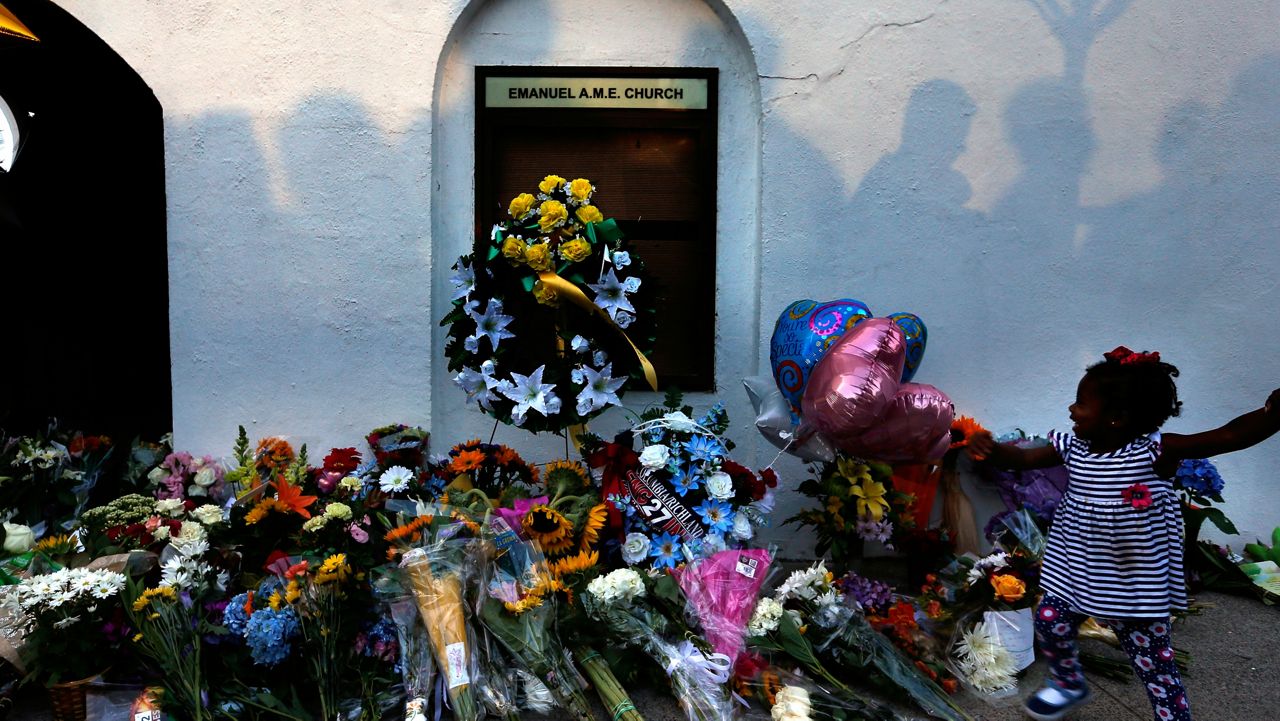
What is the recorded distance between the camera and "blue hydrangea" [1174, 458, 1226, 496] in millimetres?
3918

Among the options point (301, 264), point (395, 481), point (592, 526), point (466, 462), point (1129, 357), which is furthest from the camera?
point (301, 264)

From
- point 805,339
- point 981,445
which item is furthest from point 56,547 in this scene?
point 981,445

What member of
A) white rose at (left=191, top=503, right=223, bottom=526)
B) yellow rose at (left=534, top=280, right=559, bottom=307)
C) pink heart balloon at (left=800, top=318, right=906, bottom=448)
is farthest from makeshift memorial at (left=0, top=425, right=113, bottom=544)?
pink heart balloon at (left=800, top=318, right=906, bottom=448)

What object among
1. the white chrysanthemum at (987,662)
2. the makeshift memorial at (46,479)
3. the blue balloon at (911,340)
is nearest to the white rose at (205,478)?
the makeshift memorial at (46,479)

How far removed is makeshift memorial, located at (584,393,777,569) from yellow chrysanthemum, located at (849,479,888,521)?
458 millimetres

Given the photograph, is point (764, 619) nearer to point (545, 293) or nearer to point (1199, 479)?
point (545, 293)

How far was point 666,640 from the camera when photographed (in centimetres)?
294

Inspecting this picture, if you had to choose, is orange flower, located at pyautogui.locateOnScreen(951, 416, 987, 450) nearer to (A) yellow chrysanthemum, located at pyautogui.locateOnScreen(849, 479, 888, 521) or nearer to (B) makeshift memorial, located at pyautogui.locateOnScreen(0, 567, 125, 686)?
(A) yellow chrysanthemum, located at pyautogui.locateOnScreen(849, 479, 888, 521)

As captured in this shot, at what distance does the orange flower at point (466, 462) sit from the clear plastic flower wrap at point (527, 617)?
2.73 ft

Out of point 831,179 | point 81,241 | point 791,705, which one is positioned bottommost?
point 791,705

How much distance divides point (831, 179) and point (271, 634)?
10.8ft

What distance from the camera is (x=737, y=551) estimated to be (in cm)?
312

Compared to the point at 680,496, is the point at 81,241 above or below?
above

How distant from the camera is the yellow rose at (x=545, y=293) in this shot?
3.46 meters
